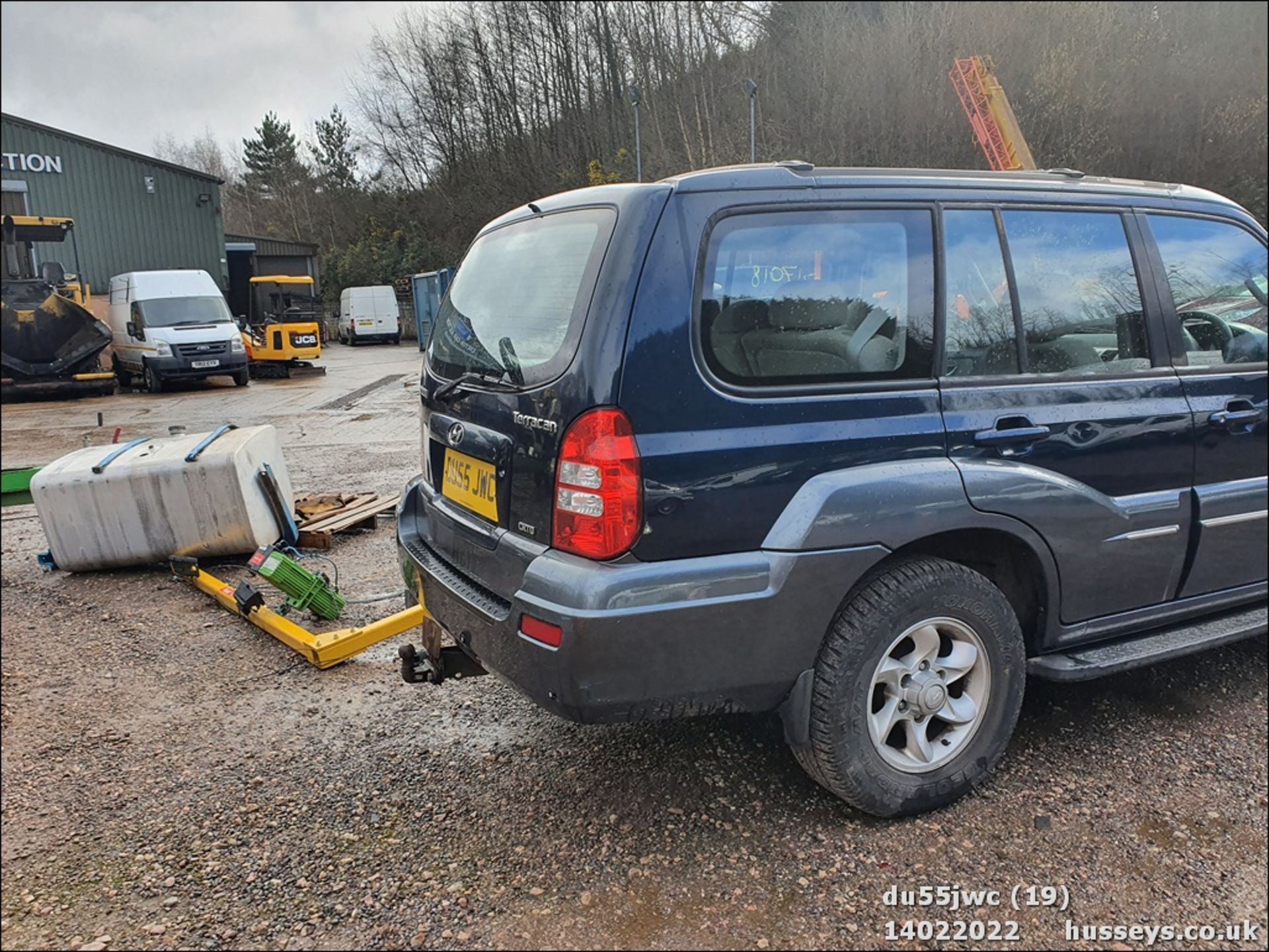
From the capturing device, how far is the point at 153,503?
4.38m

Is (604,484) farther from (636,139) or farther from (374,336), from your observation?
(374,336)

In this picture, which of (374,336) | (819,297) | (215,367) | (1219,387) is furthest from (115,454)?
(374,336)

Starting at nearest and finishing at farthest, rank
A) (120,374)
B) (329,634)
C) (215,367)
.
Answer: (120,374)
(329,634)
(215,367)

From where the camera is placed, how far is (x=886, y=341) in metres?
2.28

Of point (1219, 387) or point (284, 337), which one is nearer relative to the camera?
point (1219, 387)

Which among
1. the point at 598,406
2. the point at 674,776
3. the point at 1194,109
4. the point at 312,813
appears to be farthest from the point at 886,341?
the point at 1194,109

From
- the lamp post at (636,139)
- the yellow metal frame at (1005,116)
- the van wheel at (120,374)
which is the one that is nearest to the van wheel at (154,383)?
the van wheel at (120,374)

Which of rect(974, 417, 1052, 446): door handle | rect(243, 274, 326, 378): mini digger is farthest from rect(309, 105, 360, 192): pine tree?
rect(243, 274, 326, 378): mini digger

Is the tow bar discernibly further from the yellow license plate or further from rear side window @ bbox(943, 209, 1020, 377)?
rear side window @ bbox(943, 209, 1020, 377)

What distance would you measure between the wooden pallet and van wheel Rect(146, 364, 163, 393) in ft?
3.89

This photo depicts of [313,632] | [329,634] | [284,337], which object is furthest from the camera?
[284,337]

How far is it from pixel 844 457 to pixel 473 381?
1117mm

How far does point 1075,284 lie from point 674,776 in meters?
2.06
